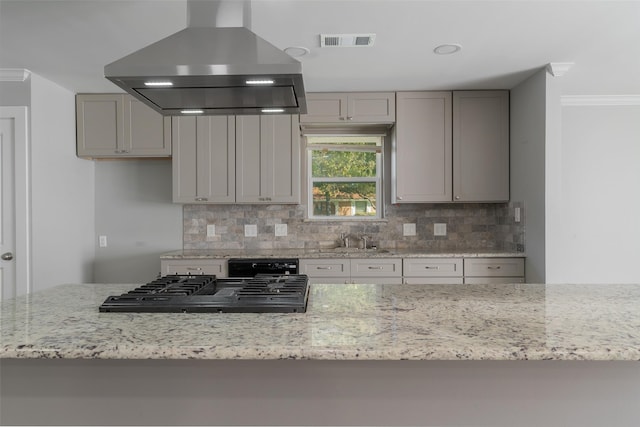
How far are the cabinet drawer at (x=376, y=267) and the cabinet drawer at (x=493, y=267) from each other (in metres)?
0.60

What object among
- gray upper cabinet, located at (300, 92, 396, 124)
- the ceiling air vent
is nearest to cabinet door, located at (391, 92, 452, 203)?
gray upper cabinet, located at (300, 92, 396, 124)

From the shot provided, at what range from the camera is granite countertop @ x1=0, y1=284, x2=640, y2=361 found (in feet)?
3.07

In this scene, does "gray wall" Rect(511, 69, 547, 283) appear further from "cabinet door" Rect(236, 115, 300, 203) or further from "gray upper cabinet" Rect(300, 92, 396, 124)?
"cabinet door" Rect(236, 115, 300, 203)

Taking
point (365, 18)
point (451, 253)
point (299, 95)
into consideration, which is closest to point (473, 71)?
point (365, 18)

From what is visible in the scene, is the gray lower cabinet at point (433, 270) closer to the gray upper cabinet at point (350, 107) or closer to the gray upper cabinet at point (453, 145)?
the gray upper cabinet at point (453, 145)

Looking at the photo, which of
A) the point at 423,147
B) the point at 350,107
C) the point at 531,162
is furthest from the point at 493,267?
the point at 350,107

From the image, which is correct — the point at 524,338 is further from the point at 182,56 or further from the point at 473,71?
the point at 473,71

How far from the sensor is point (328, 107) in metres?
3.48

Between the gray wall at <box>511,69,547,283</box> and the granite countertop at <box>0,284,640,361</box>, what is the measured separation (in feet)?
5.12

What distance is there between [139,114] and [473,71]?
9.79 feet

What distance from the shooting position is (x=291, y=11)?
6.92ft

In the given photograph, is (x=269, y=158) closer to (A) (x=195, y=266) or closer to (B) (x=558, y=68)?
(A) (x=195, y=266)

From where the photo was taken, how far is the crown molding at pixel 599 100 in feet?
11.7

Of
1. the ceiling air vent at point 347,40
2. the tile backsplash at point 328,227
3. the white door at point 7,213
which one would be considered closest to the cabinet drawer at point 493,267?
the tile backsplash at point 328,227
